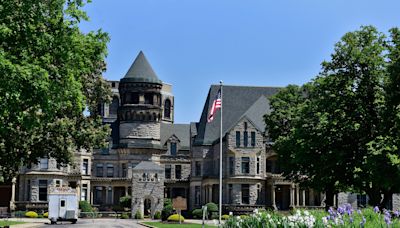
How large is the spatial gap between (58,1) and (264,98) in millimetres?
59020

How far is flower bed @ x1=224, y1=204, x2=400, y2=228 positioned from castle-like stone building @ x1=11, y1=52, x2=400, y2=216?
147 feet

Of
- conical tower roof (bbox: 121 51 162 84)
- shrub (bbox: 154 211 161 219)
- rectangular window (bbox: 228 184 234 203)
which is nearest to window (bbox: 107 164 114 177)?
conical tower roof (bbox: 121 51 162 84)

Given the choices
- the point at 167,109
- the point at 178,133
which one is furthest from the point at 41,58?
the point at 167,109

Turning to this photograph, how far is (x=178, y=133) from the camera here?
342 ft

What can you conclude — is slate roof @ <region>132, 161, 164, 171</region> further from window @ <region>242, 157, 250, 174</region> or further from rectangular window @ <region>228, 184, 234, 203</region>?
window @ <region>242, 157, 250, 174</region>

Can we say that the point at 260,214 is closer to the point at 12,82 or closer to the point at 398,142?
the point at 12,82

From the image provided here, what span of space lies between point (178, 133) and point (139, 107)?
1134 centimetres

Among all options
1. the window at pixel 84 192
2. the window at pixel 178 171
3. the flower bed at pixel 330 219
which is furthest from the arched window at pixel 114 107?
the flower bed at pixel 330 219

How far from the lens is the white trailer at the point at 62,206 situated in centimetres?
5722

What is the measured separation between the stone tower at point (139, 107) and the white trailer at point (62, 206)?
37.2 m

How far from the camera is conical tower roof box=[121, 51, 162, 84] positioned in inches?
3725

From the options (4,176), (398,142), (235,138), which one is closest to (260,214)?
(398,142)

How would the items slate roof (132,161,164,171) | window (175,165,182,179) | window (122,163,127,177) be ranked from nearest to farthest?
slate roof (132,161,164,171), window (122,163,127,177), window (175,165,182,179)

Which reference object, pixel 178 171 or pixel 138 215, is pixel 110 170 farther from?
pixel 138 215
